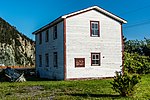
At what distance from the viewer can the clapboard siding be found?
26.4 metres

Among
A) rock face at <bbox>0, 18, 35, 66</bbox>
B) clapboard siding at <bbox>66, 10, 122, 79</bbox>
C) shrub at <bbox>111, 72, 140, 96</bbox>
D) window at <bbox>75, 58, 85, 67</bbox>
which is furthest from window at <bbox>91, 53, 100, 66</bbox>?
rock face at <bbox>0, 18, 35, 66</bbox>

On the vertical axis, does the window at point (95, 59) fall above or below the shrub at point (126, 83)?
above

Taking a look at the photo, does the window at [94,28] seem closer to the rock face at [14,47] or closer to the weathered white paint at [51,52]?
the weathered white paint at [51,52]

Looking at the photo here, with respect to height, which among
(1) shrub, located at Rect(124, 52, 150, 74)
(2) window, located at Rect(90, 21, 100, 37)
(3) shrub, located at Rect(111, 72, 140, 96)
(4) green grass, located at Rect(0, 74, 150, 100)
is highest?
(2) window, located at Rect(90, 21, 100, 37)

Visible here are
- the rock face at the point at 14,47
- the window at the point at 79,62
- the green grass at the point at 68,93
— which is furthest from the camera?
the rock face at the point at 14,47

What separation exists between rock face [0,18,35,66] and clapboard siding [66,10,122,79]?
188 feet

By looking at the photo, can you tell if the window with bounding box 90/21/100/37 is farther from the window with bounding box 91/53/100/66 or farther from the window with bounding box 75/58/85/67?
the window with bounding box 75/58/85/67

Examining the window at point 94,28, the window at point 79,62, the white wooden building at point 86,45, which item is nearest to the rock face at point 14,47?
the white wooden building at point 86,45

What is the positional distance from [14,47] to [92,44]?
69.5 meters

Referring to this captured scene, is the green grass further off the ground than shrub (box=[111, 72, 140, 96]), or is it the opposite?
shrub (box=[111, 72, 140, 96])

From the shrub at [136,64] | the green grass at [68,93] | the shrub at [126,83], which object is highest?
the shrub at [136,64]

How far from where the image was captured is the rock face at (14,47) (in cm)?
8688

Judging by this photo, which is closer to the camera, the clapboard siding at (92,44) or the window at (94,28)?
the clapboard siding at (92,44)

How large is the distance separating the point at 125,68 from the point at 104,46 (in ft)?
14.1
